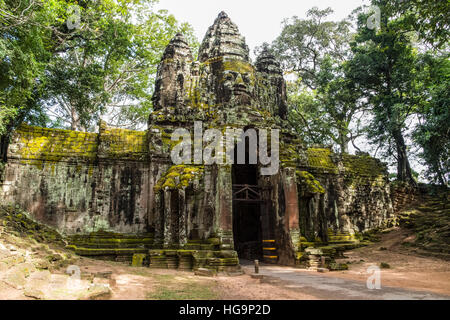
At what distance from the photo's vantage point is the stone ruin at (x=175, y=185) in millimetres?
10695

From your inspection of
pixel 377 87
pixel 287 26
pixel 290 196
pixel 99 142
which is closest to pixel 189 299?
pixel 290 196

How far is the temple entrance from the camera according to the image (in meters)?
14.9

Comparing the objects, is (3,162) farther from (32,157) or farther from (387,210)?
(387,210)

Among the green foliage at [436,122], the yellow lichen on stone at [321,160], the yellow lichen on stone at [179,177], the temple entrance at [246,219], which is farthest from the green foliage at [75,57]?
the green foliage at [436,122]

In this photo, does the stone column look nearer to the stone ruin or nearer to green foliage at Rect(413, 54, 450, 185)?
the stone ruin

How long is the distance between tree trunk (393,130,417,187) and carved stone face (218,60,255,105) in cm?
1141

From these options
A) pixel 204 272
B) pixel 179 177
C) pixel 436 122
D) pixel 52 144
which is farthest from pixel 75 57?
pixel 436 122

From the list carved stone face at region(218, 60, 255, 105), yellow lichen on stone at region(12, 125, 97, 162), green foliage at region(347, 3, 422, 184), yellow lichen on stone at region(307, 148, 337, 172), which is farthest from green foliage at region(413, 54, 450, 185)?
yellow lichen on stone at region(12, 125, 97, 162)

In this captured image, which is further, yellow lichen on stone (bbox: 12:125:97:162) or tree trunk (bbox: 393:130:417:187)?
tree trunk (bbox: 393:130:417:187)

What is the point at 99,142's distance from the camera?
1245 centimetres

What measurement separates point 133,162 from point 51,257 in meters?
5.05

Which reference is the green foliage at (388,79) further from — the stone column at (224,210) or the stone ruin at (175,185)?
the stone column at (224,210)

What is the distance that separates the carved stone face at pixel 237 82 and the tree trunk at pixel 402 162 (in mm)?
11406

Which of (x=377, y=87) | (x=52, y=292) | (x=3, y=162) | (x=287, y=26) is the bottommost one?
(x=52, y=292)
